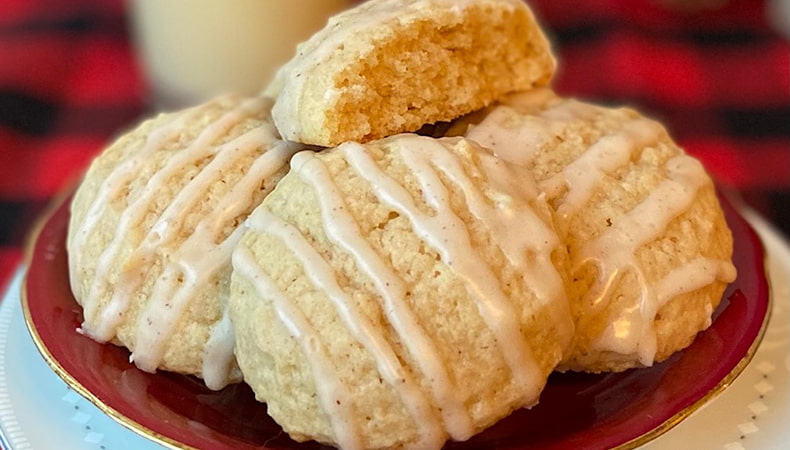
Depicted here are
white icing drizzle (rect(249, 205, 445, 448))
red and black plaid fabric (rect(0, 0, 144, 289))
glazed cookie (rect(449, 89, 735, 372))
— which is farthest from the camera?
red and black plaid fabric (rect(0, 0, 144, 289))

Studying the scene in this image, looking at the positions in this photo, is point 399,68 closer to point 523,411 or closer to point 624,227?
point 624,227

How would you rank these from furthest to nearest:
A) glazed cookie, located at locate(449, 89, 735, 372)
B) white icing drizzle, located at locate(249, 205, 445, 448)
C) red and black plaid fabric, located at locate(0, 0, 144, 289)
Result: red and black plaid fabric, located at locate(0, 0, 144, 289), glazed cookie, located at locate(449, 89, 735, 372), white icing drizzle, located at locate(249, 205, 445, 448)

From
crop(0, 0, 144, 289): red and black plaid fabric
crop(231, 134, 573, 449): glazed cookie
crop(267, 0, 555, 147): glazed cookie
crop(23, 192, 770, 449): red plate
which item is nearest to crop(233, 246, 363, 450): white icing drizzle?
crop(231, 134, 573, 449): glazed cookie

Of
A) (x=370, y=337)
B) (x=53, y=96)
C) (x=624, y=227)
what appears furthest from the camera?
(x=53, y=96)

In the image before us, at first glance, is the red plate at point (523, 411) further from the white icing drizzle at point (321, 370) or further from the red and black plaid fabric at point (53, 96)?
the red and black plaid fabric at point (53, 96)

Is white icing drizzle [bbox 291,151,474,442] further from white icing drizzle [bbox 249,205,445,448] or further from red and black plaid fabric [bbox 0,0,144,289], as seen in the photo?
red and black plaid fabric [bbox 0,0,144,289]

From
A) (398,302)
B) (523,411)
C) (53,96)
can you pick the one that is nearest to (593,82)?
(53,96)
